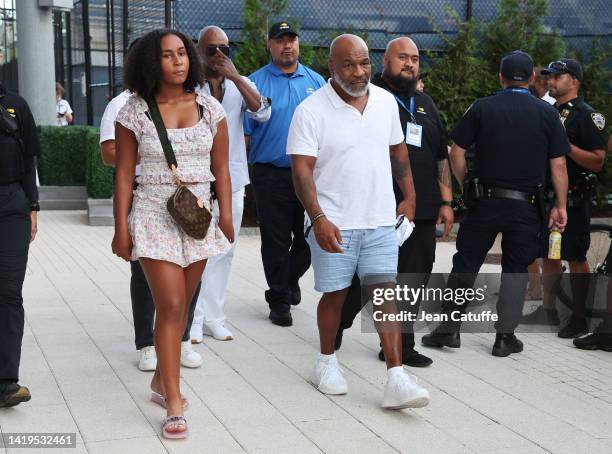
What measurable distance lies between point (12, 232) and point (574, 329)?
396 cm

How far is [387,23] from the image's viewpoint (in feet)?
48.6

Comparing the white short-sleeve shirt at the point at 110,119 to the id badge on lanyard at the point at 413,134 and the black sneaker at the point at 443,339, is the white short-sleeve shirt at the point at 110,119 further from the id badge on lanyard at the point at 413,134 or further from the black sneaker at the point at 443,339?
the black sneaker at the point at 443,339

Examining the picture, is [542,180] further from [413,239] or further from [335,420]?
[335,420]

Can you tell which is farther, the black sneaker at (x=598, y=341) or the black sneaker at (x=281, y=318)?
the black sneaker at (x=281, y=318)

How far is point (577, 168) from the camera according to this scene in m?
6.85

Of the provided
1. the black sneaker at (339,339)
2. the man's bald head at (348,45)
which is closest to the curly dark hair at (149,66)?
the man's bald head at (348,45)

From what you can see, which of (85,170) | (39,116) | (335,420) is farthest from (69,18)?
(335,420)

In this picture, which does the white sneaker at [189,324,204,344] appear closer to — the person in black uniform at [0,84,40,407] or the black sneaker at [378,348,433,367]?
the black sneaker at [378,348,433,367]

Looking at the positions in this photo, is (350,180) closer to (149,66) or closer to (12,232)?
(149,66)

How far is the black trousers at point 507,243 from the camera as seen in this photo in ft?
19.6

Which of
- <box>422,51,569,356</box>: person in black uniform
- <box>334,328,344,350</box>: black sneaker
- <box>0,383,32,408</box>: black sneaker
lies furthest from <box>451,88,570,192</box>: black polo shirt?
<box>0,383,32,408</box>: black sneaker

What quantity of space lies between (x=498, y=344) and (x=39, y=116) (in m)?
12.1

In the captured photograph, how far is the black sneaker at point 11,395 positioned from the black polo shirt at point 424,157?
7.86 feet

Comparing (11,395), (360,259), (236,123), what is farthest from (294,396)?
(236,123)
